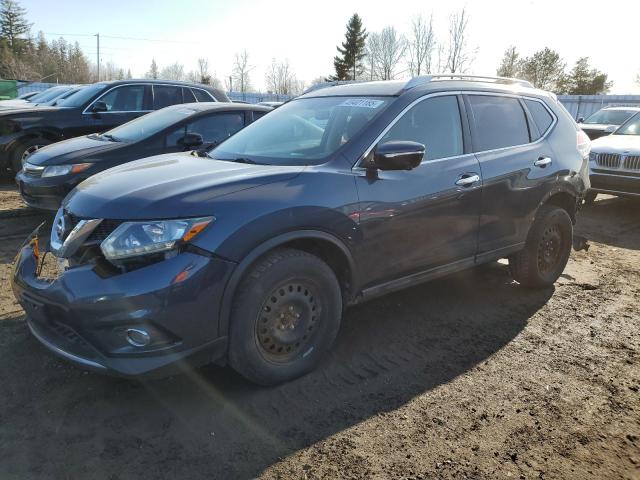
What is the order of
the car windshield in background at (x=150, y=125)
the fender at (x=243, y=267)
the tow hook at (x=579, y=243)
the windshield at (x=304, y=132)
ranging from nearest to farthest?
the fender at (x=243, y=267) < the windshield at (x=304, y=132) < the tow hook at (x=579, y=243) < the car windshield in background at (x=150, y=125)

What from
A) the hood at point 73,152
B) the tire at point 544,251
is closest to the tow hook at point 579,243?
the tire at point 544,251

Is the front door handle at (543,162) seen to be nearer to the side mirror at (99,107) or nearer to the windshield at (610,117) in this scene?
the side mirror at (99,107)

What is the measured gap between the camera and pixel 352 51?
5512cm

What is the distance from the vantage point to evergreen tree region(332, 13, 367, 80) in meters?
54.9

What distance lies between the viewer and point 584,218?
855cm

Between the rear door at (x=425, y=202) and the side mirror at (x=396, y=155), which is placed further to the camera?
the rear door at (x=425, y=202)

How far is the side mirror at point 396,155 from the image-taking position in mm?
3119

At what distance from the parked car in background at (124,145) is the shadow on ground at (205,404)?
2.45 metres

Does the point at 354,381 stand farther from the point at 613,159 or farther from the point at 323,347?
the point at 613,159

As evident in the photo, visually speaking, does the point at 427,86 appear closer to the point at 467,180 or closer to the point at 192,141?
the point at 467,180

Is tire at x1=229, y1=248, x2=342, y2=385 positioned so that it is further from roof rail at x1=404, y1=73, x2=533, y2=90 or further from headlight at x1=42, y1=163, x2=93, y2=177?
headlight at x1=42, y1=163, x2=93, y2=177

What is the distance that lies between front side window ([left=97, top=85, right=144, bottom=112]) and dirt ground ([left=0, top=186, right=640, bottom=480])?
17.4ft

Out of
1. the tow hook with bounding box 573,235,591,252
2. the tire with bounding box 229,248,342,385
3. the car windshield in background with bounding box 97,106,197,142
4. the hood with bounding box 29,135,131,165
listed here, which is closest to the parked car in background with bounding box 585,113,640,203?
the tow hook with bounding box 573,235,591,252

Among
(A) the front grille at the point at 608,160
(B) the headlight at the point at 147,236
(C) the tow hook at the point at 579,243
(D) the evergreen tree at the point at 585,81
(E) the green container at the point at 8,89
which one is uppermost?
(D) the evergreen tree at the point at 585,81
